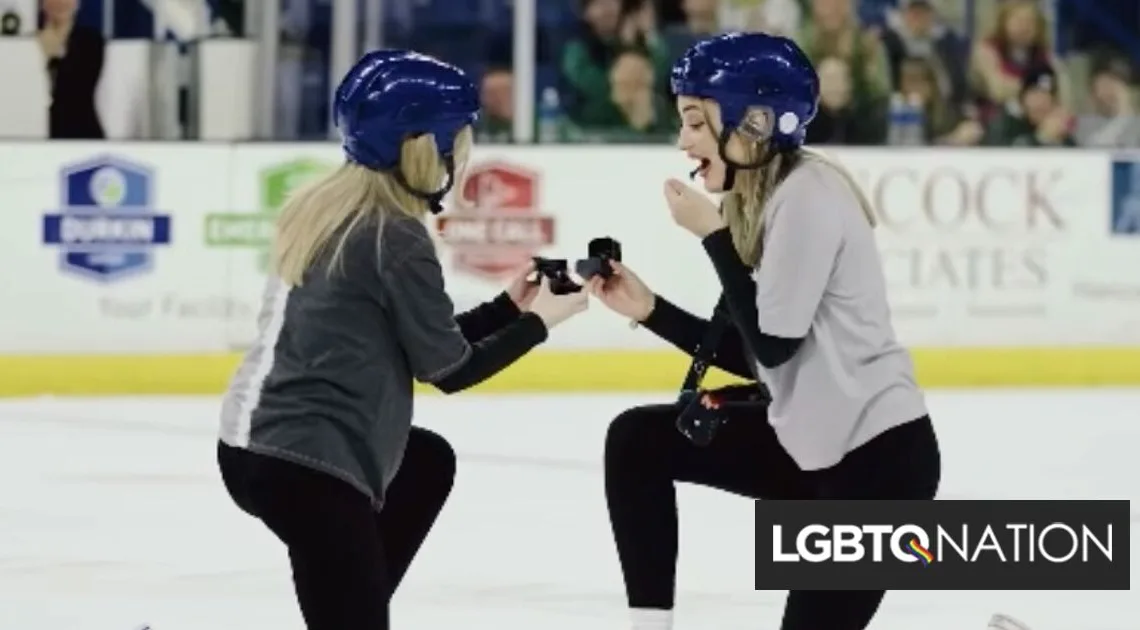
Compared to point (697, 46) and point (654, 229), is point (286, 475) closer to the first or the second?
point (697, 46)

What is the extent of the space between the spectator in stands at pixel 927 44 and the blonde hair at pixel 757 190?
5.91 metres

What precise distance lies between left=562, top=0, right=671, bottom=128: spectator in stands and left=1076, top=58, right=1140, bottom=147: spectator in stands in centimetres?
160

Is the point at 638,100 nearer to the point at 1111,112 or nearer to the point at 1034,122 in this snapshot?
the point at 1034,122

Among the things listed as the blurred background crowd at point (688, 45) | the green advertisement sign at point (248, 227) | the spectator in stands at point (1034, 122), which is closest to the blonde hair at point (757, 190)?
the green advertisement sign at point (248, 227)

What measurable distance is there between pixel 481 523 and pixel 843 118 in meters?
3.93

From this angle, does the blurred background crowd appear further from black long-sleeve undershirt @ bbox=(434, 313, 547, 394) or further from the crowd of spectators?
black long-sleeve undershirt @ bbox=(434, 313, 547, 394)

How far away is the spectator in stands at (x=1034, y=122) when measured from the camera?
9719mm

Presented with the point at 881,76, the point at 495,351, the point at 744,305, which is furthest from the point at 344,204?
the point at 881,76

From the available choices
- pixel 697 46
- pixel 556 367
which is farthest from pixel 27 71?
pixel 697 46

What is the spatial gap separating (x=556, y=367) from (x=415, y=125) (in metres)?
5.27

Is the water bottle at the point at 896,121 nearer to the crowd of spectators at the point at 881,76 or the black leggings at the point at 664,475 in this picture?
the crowd of spectators at the point at 881,76

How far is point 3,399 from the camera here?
28.0 ft

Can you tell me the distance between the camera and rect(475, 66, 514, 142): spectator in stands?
365 inches

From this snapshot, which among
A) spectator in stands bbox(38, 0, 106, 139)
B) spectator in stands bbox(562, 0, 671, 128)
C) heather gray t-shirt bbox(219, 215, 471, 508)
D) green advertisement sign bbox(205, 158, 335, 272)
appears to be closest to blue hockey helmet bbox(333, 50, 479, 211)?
heather gray t-shirt bbox(219, 215, 471, 508)
